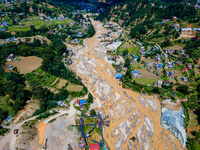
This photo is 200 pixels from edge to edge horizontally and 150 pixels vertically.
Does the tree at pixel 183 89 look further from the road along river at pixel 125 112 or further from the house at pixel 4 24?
the house at pixel 4 24

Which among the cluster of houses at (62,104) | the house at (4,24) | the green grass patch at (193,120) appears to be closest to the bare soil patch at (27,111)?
the cluster of houses at (62,104)

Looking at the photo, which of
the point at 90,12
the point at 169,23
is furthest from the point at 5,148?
the point at 90,12

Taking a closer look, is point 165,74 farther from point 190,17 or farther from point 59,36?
point 59,36

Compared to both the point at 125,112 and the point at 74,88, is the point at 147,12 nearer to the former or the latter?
the point at 74,88

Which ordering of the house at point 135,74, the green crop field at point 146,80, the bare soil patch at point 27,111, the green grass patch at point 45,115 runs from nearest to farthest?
the green grass patch at point 45,115 < the bare soil patch at point 27,111 < the green crop field at point 146,80 < the house at point 135,74

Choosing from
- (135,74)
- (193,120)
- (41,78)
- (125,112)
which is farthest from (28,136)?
(193,120)
